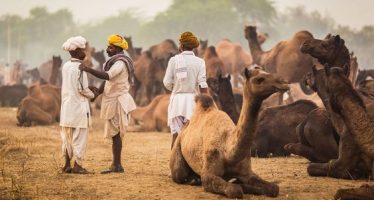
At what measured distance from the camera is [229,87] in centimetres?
1132

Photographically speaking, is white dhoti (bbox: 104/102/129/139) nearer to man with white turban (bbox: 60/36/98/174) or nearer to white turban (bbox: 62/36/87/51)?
man with white turban (bbox: 60/36/98/174)

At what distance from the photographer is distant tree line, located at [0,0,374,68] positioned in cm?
6375

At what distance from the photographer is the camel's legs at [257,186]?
652cm

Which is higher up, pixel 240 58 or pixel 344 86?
pixel 240 58

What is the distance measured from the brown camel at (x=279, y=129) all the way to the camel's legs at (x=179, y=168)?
116 inches

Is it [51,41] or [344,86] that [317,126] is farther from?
[51,41]

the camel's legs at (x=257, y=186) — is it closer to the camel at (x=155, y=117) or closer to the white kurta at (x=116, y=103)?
the white kurta at (x=116, y=103)

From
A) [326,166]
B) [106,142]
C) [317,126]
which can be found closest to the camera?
[326,166]

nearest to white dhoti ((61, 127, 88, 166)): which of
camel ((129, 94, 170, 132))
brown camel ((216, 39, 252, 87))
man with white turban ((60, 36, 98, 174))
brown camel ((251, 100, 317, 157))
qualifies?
man with white turban ((60, 36, 98, 174))

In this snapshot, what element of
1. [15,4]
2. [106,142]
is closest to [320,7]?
[15,4]

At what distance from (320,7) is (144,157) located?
220 ft

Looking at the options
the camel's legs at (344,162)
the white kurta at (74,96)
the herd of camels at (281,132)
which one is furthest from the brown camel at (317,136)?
the white kurta at (74,96)

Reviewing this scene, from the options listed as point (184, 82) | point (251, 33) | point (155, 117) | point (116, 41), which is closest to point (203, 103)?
point (184, 82)

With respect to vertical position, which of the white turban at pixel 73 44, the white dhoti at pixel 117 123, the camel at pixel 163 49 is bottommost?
the white dhoti at pixel 117 123
